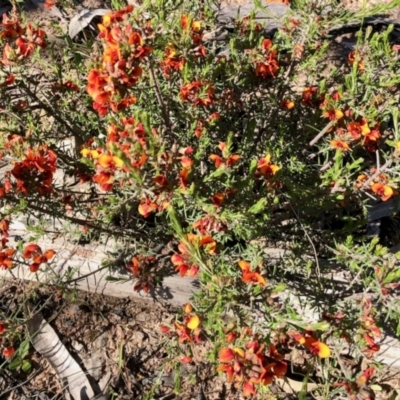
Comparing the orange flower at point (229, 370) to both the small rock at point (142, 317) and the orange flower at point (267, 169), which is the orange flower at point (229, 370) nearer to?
the orange flower at point (267, 169)

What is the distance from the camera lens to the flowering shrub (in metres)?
2.03

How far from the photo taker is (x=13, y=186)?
247 centimetres

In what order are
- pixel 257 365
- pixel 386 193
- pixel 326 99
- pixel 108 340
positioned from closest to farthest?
1. pixel 257 365
2. pixel 386 193
3. pixel 326 99
4. pixel 108 340

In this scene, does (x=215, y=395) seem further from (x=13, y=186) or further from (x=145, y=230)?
(x=13, y=186)

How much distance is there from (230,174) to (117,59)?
0.86 m

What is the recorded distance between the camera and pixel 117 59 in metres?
2.07

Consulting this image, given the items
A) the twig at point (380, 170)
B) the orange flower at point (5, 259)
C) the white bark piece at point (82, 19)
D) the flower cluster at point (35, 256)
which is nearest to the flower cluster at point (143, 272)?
the flower cluster at point (35, 256)

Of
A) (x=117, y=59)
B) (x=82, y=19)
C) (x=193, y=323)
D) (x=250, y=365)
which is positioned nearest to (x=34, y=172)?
(x=117, y=59)

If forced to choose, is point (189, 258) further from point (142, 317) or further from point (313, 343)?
point (142, 317)

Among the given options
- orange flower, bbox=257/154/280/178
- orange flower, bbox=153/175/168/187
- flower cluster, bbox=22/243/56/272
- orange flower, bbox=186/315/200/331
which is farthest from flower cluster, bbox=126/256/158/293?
orange flower, bbox=153/175/168/187

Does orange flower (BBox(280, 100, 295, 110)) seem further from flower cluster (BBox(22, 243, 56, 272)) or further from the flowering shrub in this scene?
flower cluster (BBox(22, 243, 56, 272))

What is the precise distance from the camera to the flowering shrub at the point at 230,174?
203 centimetres

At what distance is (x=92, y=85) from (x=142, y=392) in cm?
219

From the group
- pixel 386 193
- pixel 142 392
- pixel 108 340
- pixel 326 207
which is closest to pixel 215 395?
pixel 142 392
